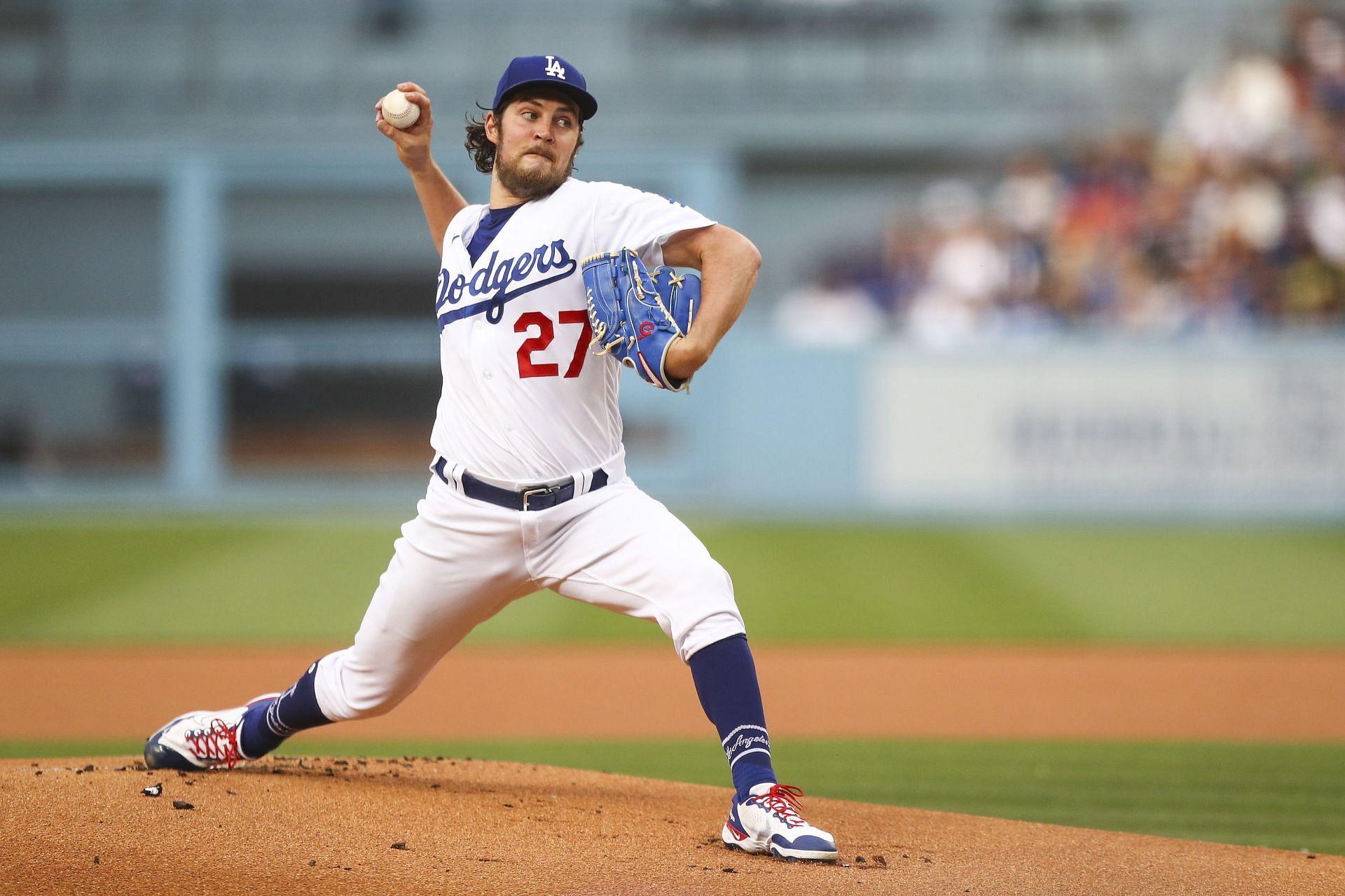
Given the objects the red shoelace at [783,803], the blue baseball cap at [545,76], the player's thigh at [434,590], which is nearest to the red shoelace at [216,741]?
the player's thigh at [434,590]

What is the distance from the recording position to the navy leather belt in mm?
3562

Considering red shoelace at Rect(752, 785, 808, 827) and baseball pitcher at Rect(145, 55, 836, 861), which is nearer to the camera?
red shoelace at Rect(752, 785, 808, 827)

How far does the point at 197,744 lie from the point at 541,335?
1.49m

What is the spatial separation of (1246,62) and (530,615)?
10.2 m

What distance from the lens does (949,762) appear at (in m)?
5.12

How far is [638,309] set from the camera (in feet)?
10.9

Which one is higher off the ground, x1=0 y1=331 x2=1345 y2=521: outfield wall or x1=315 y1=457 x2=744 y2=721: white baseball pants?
x1=0 y1=331 x2=1345 y2=521: outfield wall

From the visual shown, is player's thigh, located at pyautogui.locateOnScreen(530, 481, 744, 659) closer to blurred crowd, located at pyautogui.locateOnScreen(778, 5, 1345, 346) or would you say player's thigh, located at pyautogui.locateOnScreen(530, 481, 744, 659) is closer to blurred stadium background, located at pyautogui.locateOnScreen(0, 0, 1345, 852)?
blurred stadium background, located at pyautogui.locateOnScreen(0, 0, 1345, 852)

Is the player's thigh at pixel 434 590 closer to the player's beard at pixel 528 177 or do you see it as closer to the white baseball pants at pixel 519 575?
the white baseball pants at pixel 519 575

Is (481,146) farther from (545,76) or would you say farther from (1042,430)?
(1042,430)

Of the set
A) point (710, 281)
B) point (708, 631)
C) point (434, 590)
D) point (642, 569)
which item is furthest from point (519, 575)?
point (710, 281)

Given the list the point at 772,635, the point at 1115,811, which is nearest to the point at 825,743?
the point at 1115,811

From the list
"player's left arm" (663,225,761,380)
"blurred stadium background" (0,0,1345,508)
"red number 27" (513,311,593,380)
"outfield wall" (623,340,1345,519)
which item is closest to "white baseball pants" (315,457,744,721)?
"red number 27" (513,311,593,380)

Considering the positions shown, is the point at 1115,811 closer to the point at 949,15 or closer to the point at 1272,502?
the point at 1272,502
